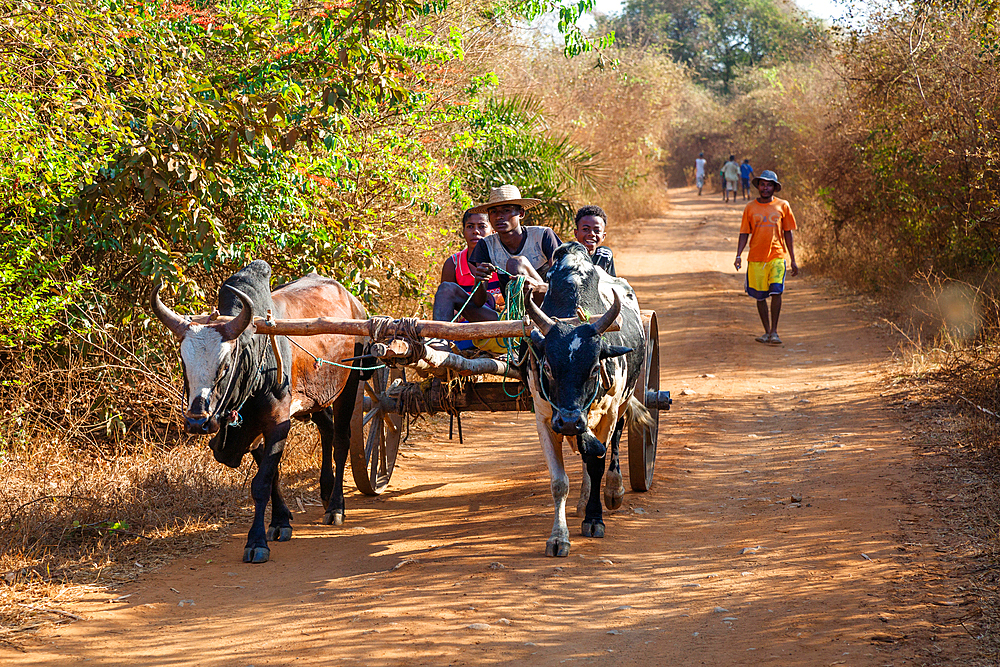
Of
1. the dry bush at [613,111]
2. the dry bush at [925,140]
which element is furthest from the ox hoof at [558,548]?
the dry bush at [613,111]

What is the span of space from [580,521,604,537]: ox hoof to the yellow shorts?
613 centimetres

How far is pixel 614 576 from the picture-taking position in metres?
4.77

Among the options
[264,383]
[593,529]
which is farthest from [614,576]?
[264,383]

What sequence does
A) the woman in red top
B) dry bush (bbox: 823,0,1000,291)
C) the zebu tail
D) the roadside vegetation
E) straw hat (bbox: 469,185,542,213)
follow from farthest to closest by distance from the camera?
dry bush (bbox: 823,0,1000,291) < straw hat (bbox: 469,185,542,213) < the woman in red top < the zebu tail < the roadside vegetation

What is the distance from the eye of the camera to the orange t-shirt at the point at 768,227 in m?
10.7

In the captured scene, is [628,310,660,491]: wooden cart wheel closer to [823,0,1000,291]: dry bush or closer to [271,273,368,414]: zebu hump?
[271,273,368,414]: zebu hump

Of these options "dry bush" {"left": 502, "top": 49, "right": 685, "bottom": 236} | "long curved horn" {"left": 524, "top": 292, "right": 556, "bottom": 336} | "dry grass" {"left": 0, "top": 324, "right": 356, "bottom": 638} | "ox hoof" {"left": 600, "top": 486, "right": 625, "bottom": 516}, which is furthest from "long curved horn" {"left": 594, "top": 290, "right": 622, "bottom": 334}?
"dry bush" {"left": 502, "top": 49, "right": 685, "bottom": 236}

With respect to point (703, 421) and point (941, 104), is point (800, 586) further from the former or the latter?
point (941, 104)

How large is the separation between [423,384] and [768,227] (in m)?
6.31

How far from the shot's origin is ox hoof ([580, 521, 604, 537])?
534cm

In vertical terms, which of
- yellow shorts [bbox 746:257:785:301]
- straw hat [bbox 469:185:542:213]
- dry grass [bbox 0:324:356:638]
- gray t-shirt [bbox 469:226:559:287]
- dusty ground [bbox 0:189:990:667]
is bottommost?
dusty ground [bbox 0:189:990:667]

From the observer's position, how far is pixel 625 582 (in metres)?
4.70

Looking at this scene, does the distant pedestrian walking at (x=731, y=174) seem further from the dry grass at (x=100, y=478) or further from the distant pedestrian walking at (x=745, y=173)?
the dry grass at (x=100, y=478)

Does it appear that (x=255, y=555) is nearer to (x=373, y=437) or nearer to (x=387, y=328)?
(x=387, y=328)
